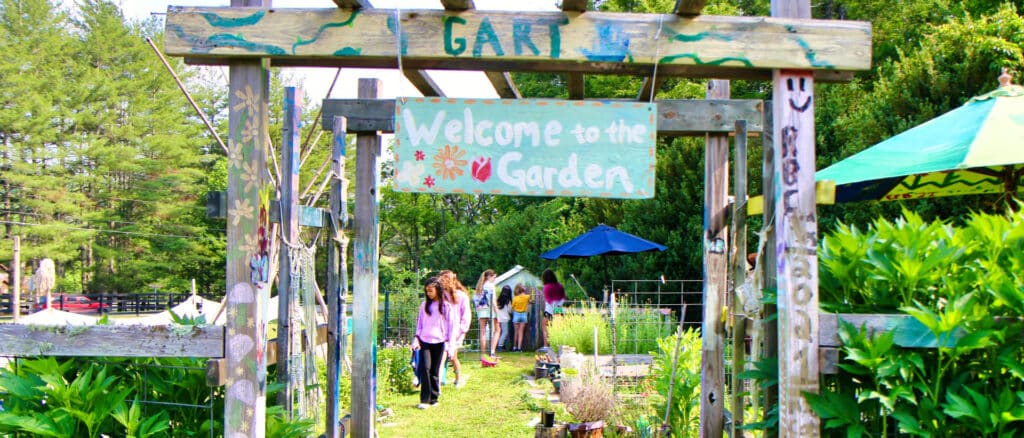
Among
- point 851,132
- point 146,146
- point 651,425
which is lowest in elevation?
point 651,425

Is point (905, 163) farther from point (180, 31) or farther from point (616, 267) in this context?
point (616, 267)

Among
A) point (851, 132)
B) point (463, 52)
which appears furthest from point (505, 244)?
point (463, 52)

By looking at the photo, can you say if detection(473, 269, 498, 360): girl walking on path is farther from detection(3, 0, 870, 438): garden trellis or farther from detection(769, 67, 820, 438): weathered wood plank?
detection(769, 67, 820, 438): weathered wood plank

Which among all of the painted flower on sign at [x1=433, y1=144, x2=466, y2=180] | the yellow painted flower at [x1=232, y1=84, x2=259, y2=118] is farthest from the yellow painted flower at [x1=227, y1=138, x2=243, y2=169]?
the painted flower on sign at [x1=433, y1=144, x2=466, y2=180]

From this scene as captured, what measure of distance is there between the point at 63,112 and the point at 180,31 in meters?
33.7

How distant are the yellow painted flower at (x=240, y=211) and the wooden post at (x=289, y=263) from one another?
1.16 meters

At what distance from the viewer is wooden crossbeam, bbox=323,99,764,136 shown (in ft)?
13.5

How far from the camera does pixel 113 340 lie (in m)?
3.16

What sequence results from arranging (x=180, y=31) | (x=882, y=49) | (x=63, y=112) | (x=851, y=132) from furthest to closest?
(x=63, y=112), (x=882, y=49), (x=851, y=132), (x=180, y=31)

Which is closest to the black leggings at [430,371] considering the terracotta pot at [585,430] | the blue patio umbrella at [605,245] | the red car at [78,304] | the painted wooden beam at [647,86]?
the terracotta pot at [585,430]

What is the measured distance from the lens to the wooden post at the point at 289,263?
13.9 ft

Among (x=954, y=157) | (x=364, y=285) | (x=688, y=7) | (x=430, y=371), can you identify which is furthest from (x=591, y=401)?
(x=688, y=7)

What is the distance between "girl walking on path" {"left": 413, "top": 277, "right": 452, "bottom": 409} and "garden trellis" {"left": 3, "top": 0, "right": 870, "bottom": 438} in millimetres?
4532

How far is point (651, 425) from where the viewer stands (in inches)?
217
